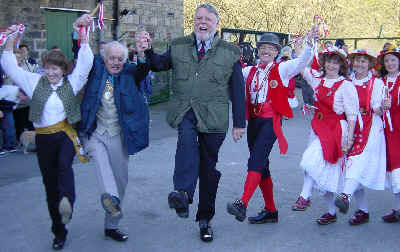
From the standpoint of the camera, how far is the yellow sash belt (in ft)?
13.2

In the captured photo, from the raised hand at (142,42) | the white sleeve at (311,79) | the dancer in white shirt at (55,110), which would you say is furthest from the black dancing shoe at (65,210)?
the white sleeve at (311,79)

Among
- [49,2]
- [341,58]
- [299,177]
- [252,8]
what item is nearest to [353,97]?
[341,58]

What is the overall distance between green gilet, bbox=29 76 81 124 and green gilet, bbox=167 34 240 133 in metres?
0.81

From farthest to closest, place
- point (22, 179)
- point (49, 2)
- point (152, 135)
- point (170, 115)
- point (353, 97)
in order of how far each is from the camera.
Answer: point (49, 2) < point (152, 135) < point (22, 179) < point (353, 97) < point (170, 115)

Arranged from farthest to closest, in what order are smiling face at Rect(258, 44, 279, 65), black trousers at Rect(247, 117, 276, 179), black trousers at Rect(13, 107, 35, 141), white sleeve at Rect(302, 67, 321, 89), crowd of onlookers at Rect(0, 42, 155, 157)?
1. black trousers at Rect(13, 107, 35, 141)
2. crowd of onlookers at Rect(0, 42, 155, 157)
3. white sleeve at Rect(302, 67, 321, 89)
4. smiling face at Rect(258, 44, 279, 65)
5. black trousers at Rect(247, 117, 276, 179)

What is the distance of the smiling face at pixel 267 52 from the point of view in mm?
4695

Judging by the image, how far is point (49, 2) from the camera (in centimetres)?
1272

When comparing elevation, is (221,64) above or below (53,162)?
above

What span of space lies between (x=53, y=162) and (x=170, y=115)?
1026 millimetres

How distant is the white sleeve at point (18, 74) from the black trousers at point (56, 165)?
394 millimetres

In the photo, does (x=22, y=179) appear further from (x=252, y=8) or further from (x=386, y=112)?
(x=252, y=8)

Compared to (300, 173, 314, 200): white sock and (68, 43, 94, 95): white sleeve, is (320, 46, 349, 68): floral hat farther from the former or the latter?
(68, 43, 94, 95): white sleeve

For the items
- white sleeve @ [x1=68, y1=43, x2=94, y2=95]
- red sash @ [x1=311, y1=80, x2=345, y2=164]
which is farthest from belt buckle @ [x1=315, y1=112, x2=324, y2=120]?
white sleeve @ [x1=68, y1=43, x2=94, y2=95]

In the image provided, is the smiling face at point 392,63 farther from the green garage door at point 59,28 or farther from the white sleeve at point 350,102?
the green garage door at point 59,28
